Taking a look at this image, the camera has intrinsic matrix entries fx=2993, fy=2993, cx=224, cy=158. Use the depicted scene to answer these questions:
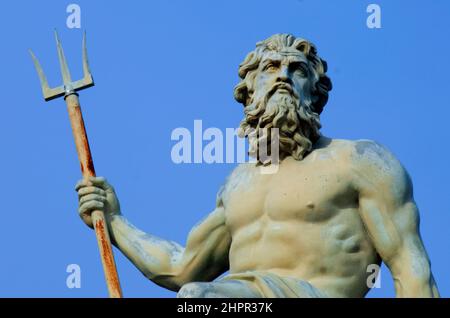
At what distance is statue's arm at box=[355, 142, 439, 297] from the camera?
80.7 feet

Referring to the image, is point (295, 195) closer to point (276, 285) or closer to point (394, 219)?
point (394, 219)

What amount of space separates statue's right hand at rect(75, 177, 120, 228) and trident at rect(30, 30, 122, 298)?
0.06 m

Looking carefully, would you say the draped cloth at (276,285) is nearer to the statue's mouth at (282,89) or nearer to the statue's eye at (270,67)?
the statue's mouth at (282,89)

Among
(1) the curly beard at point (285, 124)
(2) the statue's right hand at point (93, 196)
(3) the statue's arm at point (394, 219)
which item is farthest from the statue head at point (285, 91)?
(2) the statue's right hand at point (93, 196)

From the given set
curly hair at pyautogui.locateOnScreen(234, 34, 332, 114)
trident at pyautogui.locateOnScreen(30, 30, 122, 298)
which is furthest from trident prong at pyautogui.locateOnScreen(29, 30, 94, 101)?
curly hair at pyautogui.locateOnScreen(234, 34, 332, 114)

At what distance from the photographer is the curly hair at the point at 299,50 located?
2581 centimetres

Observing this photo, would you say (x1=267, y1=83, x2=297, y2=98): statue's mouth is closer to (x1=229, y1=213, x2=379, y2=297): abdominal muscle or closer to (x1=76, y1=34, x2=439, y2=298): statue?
(x1=76, y1=34, x2=439, y2=298): statue

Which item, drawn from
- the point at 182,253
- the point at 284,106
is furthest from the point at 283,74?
the point at 182,253
